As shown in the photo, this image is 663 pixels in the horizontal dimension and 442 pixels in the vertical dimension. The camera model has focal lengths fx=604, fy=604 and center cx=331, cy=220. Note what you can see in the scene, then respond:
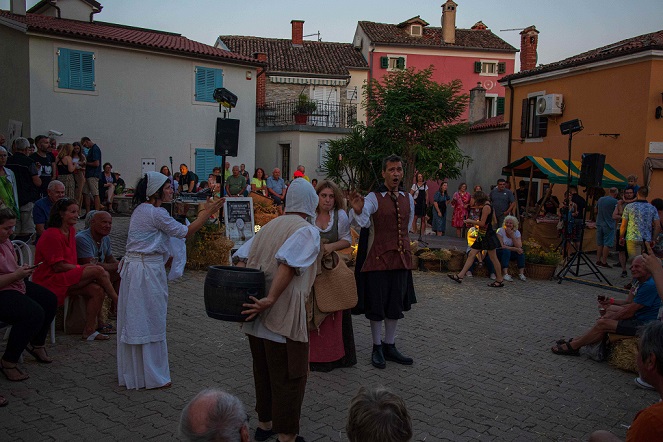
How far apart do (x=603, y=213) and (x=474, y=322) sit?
7.36 m

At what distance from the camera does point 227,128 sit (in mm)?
12695

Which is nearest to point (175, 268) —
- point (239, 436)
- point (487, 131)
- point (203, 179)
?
point (239, 436)

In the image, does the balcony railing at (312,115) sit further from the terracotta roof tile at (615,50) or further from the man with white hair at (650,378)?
the man with white hair at (650,378)

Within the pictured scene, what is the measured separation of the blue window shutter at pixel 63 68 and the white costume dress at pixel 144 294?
1771 cm

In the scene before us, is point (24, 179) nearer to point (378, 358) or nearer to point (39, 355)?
point (39, 355)

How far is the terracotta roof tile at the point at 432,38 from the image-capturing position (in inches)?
1588

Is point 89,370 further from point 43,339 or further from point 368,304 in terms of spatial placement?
point 368,304

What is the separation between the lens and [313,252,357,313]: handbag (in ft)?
18.0

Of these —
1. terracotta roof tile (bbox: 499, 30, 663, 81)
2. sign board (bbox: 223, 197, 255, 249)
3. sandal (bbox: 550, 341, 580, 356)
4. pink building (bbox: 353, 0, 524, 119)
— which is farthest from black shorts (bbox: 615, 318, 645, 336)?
pink building (bbox: 353, 0, 524, 119)

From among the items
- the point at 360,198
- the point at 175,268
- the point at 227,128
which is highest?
the point at 227,128

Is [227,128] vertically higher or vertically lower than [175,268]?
higher

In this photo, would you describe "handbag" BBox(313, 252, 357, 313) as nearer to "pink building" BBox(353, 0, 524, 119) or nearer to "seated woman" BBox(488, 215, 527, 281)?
"seated woman" BBox(488, 215, 527, 281)

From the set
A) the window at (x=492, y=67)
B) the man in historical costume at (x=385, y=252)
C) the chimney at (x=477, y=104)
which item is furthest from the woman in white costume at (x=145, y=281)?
the window at (x=492, y=67)

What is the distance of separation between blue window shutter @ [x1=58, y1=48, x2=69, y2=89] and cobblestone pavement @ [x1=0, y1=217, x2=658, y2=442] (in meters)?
15.2
